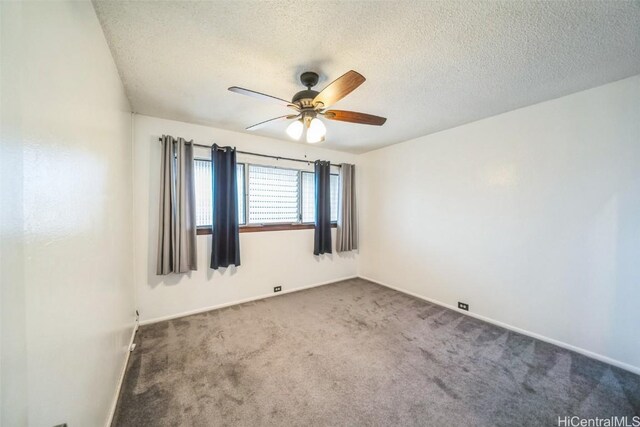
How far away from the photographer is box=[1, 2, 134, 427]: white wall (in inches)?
25.4

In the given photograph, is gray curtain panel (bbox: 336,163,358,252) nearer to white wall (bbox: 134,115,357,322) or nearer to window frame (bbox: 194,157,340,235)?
white wall (bbox: 134,115,357,322)

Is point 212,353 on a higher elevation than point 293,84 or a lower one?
lower

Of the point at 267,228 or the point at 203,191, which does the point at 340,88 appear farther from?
the point at 267,228

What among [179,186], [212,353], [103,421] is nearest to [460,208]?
[212,353]

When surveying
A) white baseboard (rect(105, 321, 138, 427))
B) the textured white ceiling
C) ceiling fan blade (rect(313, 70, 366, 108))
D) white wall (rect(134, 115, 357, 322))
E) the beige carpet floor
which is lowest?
the beige carpet floor

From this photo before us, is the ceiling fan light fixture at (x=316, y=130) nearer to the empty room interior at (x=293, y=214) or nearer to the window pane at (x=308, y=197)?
the empty room interior at (x=293, y=214)

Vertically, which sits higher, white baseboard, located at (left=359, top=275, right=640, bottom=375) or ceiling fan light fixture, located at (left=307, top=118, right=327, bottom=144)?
ceiling fan light fixture, located at (left=307, top=118, right=327, bottom=144)

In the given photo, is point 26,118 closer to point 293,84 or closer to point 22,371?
point 22,371

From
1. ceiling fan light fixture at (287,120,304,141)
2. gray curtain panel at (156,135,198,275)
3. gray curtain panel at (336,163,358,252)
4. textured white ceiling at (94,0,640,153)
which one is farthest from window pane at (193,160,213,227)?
gray curtain panel at (336,163,358,252)

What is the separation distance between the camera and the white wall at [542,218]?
2023mm

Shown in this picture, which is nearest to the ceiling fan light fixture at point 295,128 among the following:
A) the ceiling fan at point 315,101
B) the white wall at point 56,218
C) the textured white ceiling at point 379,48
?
the ceiling fan at point 315,101

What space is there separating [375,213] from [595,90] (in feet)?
9.35

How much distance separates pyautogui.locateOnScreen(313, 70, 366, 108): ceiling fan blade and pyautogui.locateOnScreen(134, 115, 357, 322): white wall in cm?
198

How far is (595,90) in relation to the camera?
2.13 metres
